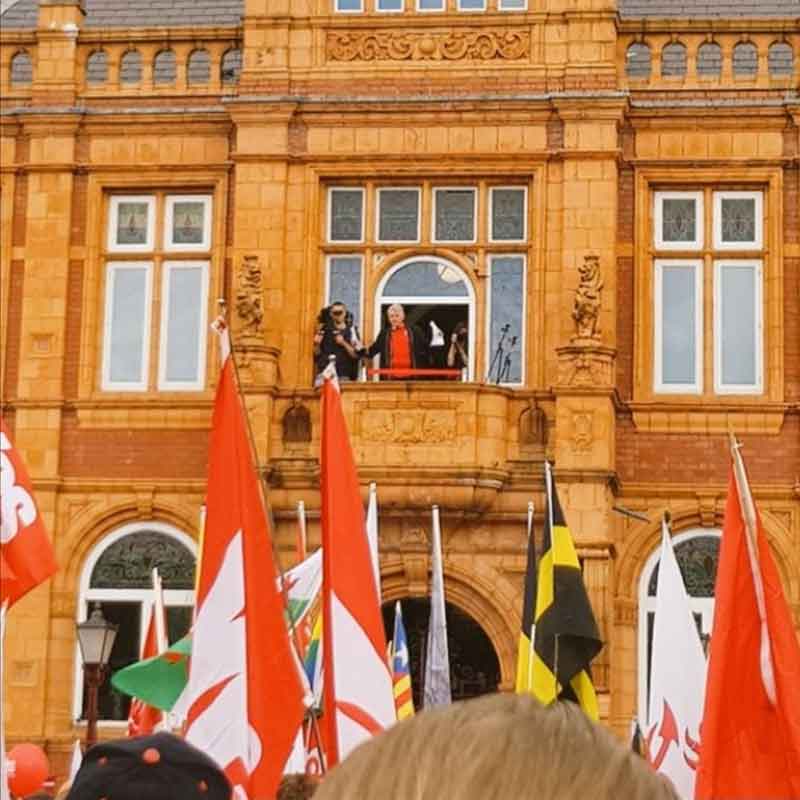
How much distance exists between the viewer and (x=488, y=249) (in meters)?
21.1

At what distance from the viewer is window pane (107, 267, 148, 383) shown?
70.9ft

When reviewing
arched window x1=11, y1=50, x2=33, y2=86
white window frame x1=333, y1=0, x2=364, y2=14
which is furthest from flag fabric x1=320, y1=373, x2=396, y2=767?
arched window x1=11, y1=50, x2=33, y2=86

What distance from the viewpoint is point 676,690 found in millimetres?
13156

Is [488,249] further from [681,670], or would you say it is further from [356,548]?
[356,548]

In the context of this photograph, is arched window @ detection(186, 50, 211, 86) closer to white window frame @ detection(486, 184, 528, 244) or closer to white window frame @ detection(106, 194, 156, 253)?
white window frame @ detection(106, 194, 156, 253)

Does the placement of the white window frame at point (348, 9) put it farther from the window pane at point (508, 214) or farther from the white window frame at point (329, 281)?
the white window frame at point (329, 281)

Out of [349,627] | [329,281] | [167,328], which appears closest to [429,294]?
[329,281]

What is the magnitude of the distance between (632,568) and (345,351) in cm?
363

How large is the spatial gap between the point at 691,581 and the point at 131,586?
5.75 m

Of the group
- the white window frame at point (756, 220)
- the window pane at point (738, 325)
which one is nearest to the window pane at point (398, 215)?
the white window frame at point (756, 220)

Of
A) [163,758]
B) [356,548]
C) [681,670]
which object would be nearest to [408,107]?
[681,670]

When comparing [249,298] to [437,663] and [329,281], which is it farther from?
[437,663]

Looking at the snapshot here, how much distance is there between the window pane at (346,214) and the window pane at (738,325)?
3.80m

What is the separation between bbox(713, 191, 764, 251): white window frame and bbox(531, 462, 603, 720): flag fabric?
7725 millimetres
